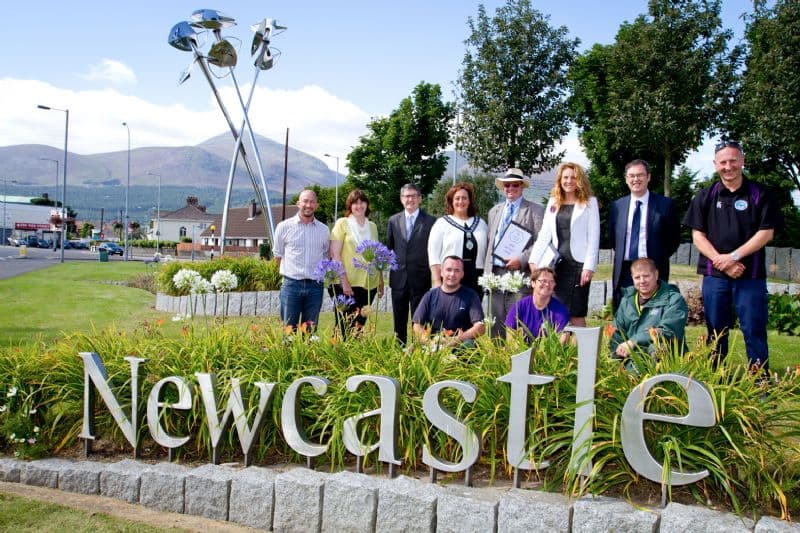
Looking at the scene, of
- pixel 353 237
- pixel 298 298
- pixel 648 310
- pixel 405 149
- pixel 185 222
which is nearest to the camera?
pixel 648 310

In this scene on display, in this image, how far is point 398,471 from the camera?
12.3 feet

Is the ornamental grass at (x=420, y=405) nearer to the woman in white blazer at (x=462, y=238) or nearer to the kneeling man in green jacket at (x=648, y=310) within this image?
the kneeling man in green jacket at (x=648, y=310)

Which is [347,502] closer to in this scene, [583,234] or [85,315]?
[583,234]

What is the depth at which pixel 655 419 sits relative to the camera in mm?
3227

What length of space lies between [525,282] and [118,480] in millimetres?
2931

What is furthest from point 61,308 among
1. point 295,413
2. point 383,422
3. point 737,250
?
point 737,250

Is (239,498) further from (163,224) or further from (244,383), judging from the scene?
(163,224)

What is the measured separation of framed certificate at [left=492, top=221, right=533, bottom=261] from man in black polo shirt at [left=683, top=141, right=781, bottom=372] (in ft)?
4.48

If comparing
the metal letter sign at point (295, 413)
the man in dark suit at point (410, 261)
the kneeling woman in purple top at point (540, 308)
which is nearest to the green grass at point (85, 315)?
the man in dark suit at point (410, 261)

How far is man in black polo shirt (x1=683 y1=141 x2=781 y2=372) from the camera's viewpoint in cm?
499

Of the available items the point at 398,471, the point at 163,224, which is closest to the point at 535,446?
the point at 398,471

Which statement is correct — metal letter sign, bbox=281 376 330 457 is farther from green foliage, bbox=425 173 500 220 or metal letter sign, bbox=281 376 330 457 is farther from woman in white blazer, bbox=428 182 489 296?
green foliage, bbox=425 173 500 220

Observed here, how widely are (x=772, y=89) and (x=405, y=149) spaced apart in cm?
1714

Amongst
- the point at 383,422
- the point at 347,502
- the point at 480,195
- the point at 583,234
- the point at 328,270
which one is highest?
the point at 480,195
